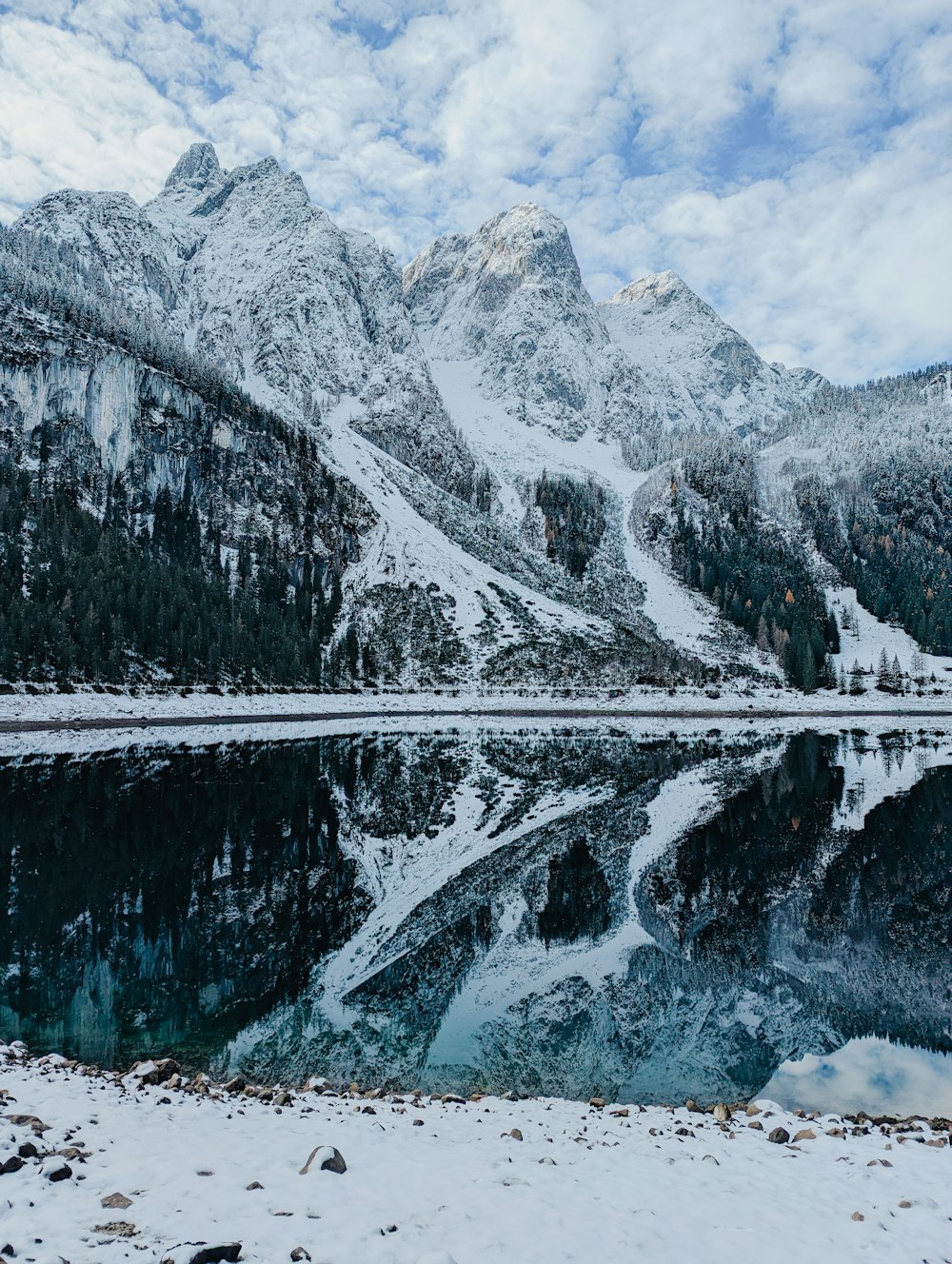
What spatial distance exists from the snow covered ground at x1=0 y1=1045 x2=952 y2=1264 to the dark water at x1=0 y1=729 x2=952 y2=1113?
2437 mm

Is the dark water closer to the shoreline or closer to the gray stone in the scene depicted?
the gray stone

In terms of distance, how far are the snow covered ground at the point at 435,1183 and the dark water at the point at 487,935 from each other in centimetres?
244

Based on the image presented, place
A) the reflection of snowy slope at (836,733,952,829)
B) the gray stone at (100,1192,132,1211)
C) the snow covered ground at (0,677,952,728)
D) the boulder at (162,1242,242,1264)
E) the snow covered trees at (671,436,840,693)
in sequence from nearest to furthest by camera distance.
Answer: the boulder at (162,1242,242,1264), the gray stone at (100,1192,132,1211), the reflection of snowy slope at (836,733,952,829), the snow covered ground at (0,677,952,728), the snow covered trees at (671,436,840,693)

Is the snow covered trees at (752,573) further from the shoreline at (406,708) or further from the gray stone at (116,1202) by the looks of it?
the gray stone at (116,1202)

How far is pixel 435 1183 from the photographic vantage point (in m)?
7.40

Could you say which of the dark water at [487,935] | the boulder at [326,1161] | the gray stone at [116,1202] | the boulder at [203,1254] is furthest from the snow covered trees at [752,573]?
the boulder at [203,1254]

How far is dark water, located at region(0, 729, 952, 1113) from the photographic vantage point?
505 inches

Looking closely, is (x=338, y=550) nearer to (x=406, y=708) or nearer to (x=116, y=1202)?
(x=406, y=708)

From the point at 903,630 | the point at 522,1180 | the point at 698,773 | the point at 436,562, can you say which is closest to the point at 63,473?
the point at 436,562

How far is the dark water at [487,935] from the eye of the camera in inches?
505

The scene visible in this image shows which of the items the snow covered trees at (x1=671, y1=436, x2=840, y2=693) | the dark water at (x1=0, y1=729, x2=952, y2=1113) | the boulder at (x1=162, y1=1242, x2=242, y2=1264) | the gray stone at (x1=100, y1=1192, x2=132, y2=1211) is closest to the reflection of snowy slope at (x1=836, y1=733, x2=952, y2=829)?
the dark water at (x1=0, y1=729, x2=952, y2=1113)

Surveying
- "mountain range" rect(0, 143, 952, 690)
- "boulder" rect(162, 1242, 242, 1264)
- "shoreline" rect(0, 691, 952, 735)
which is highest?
"mountain range" rect(0, 143, 952, 690)

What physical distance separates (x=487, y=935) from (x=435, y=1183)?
36.3 feet

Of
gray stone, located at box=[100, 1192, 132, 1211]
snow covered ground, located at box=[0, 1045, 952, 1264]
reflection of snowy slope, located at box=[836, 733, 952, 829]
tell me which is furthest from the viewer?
reflection of snowy slope, located at box=[836, 733, 952, 829]
